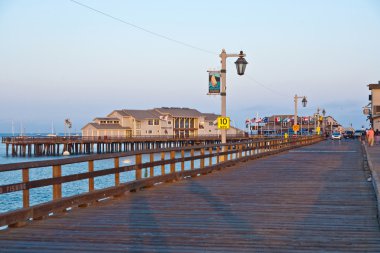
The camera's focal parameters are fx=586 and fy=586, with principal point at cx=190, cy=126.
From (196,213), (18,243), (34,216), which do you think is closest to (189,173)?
(196,213)

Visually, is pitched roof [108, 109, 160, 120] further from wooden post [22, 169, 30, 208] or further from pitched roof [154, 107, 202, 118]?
wooden post [22, 169, 30, 208]

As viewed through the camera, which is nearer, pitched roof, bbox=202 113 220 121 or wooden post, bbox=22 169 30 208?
wooden post, bbox=22 169 30 208

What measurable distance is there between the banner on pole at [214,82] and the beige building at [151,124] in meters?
96.5

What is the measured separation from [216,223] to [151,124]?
11573cm

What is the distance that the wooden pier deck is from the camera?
295 inches

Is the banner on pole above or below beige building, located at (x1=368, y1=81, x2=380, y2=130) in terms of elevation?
below

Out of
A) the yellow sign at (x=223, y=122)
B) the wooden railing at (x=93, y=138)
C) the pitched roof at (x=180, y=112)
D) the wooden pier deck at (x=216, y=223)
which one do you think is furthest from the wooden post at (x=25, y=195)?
the pitched roof at (x=180, y=112)

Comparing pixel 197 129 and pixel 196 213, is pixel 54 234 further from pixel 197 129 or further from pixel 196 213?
pixel 197 129

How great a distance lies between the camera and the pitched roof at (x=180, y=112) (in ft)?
421

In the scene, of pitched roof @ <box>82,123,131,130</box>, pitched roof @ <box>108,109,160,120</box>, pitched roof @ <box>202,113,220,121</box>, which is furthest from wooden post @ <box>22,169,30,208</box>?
pitched roof @ <box>202,113,220,121</box>

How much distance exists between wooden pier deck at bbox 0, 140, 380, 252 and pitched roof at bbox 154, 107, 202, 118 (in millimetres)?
113594

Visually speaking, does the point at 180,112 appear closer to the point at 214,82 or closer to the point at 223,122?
the point at 214,82

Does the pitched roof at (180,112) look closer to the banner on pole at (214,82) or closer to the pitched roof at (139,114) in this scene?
the pitched roof at (139,114)

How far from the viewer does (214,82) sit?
80.0 ft
